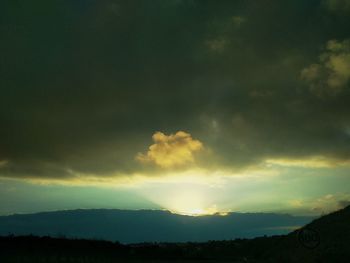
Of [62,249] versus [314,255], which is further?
[62,249]

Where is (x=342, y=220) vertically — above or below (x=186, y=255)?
above

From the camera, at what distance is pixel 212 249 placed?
3093 inches

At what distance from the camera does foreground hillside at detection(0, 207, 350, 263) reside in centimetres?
5647

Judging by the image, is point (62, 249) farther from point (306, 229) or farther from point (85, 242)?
point (306, 229)

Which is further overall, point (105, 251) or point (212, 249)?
point (212, 249)

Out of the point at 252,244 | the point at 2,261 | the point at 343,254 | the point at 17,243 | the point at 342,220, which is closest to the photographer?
the point at 2,261

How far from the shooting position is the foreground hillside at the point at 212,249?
185 ft

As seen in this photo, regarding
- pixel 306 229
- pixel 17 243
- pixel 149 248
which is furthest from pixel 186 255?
pixel 17 243

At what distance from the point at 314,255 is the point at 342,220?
38.6ft

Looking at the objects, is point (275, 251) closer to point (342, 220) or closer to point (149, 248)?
point (342, 220)

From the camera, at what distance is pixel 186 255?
71.2m

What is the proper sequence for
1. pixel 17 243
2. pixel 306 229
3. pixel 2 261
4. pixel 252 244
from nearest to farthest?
pixel 2 261 → pixel 17 243 → pixel 306 229 → pixel 252 244

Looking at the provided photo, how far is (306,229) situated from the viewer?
237 ft

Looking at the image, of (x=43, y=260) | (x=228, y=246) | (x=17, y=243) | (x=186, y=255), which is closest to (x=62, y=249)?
(x=17, y=243)
